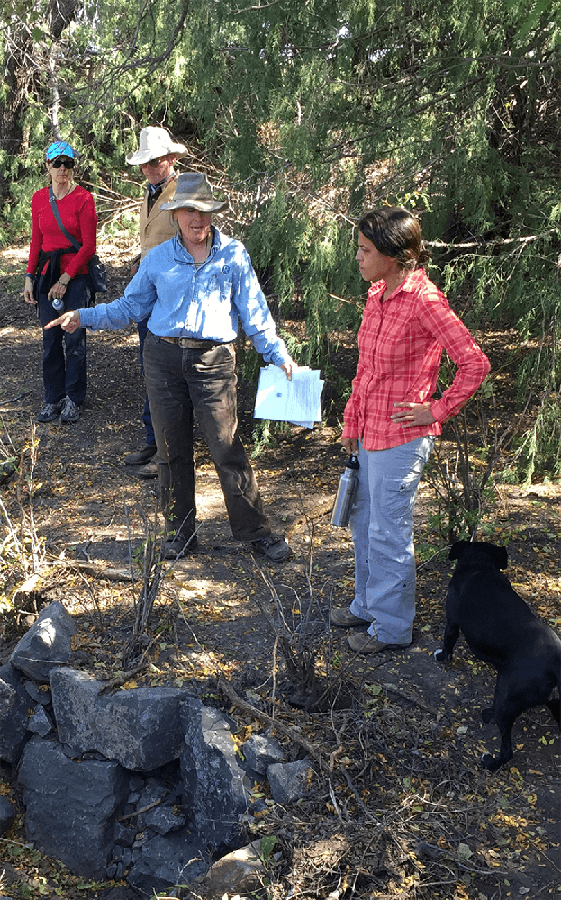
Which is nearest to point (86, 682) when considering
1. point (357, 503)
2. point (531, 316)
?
point (357, 503)

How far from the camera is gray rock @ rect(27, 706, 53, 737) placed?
3.91 meters

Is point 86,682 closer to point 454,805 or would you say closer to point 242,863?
point 242,863

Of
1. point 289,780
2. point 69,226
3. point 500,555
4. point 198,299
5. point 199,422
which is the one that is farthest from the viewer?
point 69,226

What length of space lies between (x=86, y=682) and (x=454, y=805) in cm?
164

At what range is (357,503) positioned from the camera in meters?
3.98

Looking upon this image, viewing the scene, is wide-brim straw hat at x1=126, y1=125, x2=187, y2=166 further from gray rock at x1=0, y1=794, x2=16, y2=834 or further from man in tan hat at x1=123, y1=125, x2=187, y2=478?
gray rock at x1=0, y1=794, x2=16, y2=834

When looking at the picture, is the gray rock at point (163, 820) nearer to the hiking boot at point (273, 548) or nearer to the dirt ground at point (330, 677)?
the dirt ground at point (330, 677)

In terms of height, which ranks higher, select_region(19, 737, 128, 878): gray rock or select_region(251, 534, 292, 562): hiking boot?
select_region(251, 534, 292, 562): hiking boot

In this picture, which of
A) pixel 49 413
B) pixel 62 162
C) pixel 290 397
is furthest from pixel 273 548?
pixel 62 162

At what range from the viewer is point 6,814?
3771 mm

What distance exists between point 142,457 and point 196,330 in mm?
2239

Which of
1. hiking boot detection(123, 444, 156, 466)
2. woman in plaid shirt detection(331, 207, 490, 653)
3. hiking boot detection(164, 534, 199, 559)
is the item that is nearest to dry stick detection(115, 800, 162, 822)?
woman in plaid shirt detection(331, 207, 490, 653)

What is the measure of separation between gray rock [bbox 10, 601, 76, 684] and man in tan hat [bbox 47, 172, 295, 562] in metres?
0.71

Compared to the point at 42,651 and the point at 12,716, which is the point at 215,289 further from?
the point at 12,716
